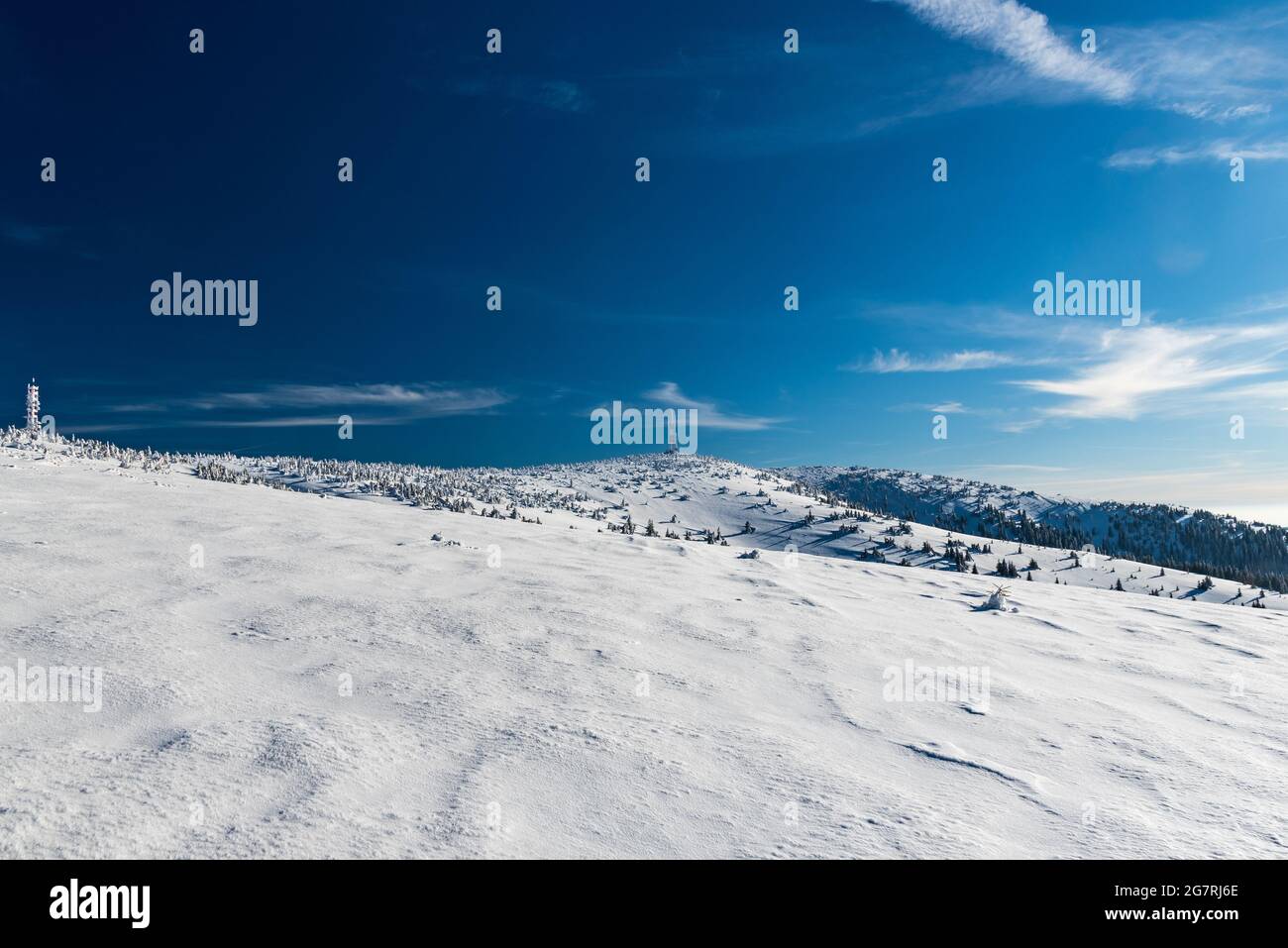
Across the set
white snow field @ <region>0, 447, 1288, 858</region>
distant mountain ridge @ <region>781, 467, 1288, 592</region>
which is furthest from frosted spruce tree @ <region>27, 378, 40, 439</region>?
distant mountain ridge @ <region>781, 467, 1288, 592</region>

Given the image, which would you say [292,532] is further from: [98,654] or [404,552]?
[98,654]

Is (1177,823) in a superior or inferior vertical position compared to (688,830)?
inferior

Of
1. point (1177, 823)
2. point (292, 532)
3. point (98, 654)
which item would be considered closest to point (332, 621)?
point (98, 654)

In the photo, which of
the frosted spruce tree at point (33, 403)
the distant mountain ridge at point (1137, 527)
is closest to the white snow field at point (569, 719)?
the frosted spruce tree at point (33, 403)

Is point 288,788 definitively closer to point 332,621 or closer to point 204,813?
point 204,813

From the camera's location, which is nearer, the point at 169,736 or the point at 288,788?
the point at 288,788
